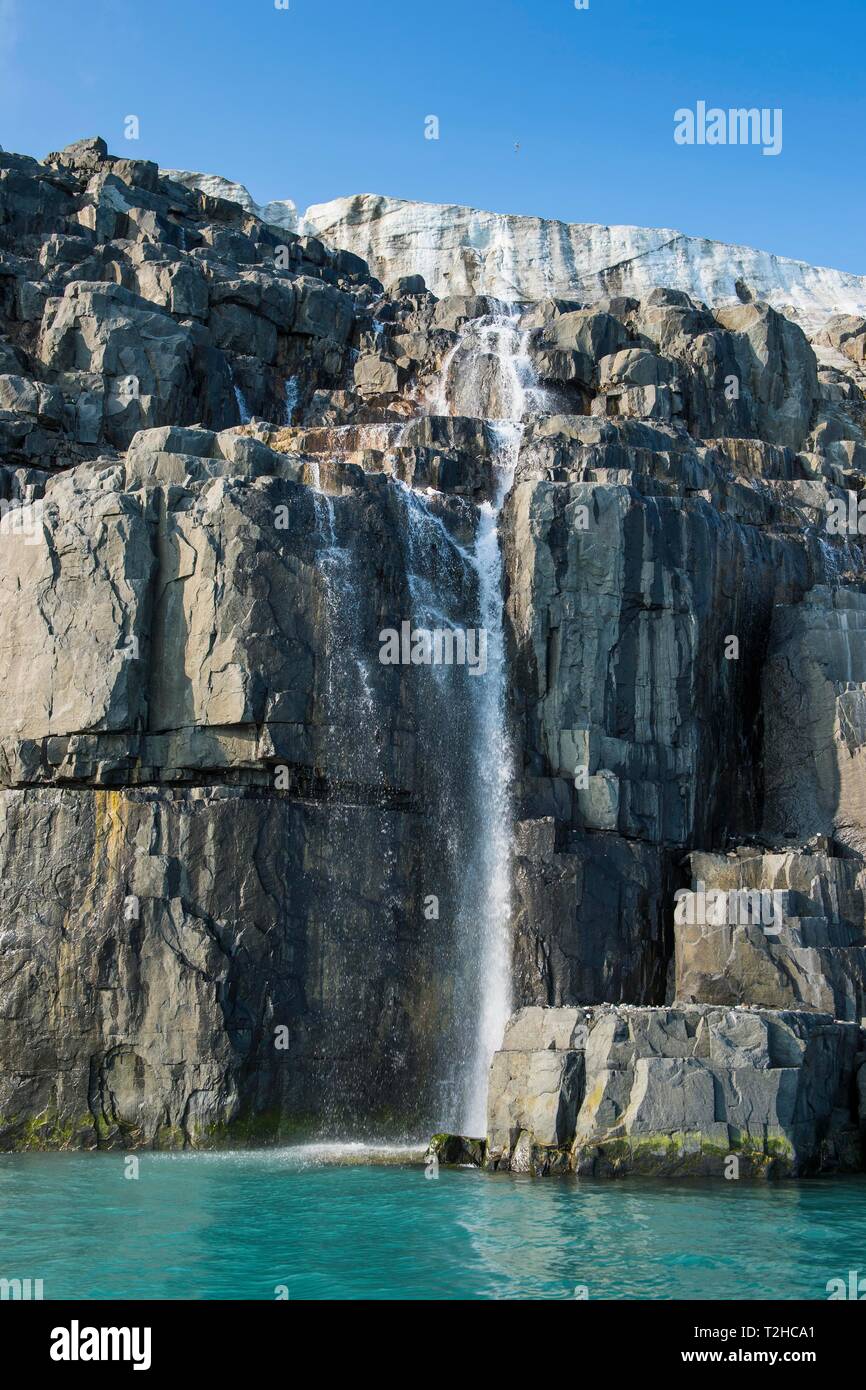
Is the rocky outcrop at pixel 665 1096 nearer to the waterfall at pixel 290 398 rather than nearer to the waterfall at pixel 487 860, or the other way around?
the waterfall at pixel 487 860

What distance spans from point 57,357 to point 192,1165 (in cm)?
3502

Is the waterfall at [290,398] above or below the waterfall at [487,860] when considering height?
above

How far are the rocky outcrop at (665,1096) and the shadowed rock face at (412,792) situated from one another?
0.29ft

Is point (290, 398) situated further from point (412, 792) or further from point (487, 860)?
point (487, 860)

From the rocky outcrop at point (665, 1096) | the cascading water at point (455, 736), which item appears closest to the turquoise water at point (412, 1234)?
the rocky outcrop at point (665, 1096)

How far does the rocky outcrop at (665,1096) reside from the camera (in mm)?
31688

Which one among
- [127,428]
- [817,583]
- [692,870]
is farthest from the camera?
[127,428]

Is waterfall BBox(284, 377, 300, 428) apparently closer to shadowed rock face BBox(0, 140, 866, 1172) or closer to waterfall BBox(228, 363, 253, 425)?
waterfall BBox(228, 363, 253, 425)

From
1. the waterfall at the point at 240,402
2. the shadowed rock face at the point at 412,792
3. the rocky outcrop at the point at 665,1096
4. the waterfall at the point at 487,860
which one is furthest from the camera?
the waterfall at the point at 240,402

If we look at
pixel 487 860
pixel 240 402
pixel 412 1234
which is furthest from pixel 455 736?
pixel 240 402

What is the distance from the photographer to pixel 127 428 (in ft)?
190

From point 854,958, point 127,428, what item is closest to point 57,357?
point 127,428

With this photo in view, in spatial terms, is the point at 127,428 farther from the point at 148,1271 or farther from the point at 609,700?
the point at 148,1271

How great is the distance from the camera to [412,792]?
4316 cm
